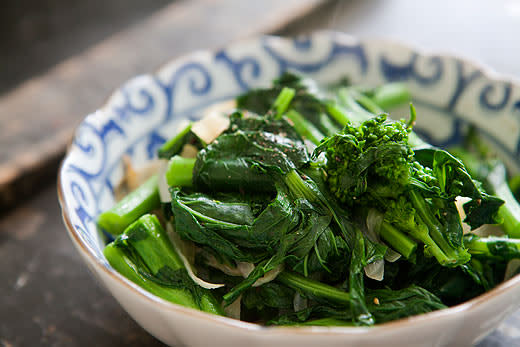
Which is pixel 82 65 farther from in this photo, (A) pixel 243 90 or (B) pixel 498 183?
(B) pixel 498 183

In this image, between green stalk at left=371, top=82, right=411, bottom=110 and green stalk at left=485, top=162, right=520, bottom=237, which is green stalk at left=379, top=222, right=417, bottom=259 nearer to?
green stalk at left=485, top=162, right=520, bottom=237

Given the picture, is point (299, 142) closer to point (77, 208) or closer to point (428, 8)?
point (77, 208)

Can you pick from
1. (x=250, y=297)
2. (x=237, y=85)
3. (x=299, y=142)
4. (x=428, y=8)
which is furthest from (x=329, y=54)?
(x=428, y=8)

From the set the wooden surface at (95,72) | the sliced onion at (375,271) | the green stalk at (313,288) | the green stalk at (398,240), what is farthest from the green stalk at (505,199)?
the wooden surface at (95,72)

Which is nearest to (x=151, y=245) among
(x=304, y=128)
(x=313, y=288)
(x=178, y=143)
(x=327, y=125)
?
(x=178, y=143)

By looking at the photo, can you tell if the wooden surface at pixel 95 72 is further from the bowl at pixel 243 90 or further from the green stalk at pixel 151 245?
the green stalk at pixel 151 245

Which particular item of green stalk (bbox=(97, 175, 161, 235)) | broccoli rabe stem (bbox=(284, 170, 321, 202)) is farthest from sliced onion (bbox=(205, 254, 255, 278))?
green stalk (bbox=(97, 175, 161, 235))
